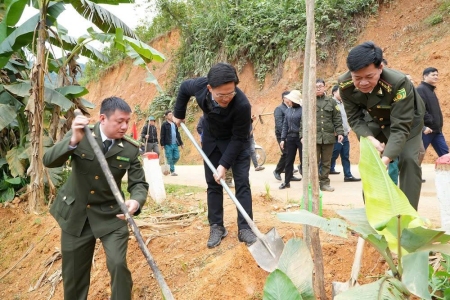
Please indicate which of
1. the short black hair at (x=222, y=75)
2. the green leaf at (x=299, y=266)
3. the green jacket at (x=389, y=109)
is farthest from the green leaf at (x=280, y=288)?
the short black hair at (x=222, y=75)

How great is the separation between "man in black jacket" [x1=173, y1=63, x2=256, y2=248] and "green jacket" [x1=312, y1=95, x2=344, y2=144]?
9.19 feet

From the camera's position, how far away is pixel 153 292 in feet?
12.9

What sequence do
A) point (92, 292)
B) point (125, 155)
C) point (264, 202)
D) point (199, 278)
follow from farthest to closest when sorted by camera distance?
point (264, 202) < point (92, 292) < point (199, 278) < point (125, 155)

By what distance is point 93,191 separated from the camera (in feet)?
10.4

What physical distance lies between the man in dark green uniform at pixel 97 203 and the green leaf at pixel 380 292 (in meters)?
1.95

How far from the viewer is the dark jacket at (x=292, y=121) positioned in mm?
6965

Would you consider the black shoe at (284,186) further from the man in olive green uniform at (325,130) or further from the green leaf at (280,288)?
the green leaf at (280,288)

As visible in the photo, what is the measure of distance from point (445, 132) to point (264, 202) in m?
6.12

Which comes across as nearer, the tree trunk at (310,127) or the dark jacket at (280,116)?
the tree trunk at (310,127)

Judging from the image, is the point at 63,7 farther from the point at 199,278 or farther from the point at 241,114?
the point at 199,278

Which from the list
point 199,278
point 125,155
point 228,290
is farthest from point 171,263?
point 125,155

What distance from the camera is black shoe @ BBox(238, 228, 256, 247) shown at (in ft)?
12.1

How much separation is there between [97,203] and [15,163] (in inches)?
171

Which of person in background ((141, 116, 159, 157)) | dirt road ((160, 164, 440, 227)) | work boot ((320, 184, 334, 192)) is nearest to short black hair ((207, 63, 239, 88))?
dirt road ((160, 164, 440, 227))
